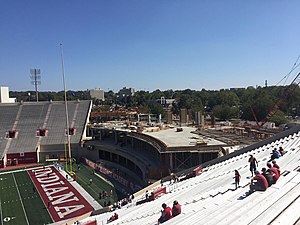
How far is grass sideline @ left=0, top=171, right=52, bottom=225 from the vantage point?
75.4ft

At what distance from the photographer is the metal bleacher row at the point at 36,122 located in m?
46.1

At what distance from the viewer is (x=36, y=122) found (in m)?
50.2

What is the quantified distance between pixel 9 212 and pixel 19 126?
2698 centimetres

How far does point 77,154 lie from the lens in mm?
46844

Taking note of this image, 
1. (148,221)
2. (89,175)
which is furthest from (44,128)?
(148,221)

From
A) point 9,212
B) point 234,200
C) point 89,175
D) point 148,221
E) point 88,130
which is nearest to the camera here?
point 234,200

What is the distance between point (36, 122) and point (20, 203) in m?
25.4

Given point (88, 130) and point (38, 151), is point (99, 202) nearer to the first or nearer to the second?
point (38, 151)

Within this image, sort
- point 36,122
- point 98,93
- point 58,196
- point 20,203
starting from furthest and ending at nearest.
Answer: point 98,93, point 36,122, point 58,196, point 20,203

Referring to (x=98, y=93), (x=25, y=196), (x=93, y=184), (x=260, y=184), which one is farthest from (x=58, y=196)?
(x=98, y=93)

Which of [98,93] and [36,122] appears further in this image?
[98,93]

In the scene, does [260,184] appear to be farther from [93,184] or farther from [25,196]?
[25,196]

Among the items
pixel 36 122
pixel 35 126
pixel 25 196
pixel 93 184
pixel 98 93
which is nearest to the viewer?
pixel 25 196

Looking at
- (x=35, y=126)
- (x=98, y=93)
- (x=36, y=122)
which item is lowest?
(x=35, y=126)
